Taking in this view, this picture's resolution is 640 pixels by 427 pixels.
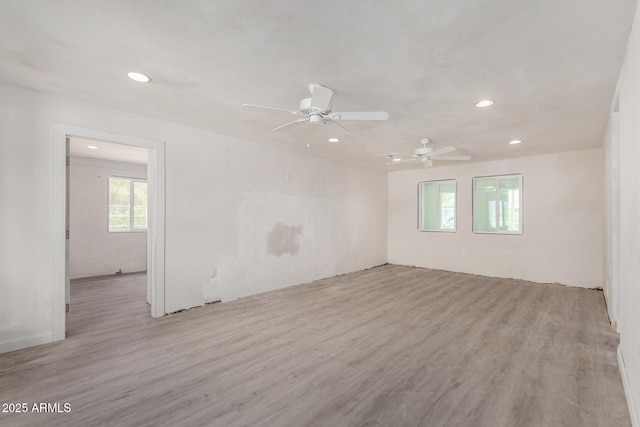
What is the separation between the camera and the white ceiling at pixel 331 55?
1734 mm

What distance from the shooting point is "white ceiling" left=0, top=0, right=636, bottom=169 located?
1.73 m

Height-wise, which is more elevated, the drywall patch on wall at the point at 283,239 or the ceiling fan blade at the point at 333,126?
the ceiling fan blade at the point at 333,126

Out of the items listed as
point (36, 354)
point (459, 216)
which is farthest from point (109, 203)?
point (459, 216)

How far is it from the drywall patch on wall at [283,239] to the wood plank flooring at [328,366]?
41.9 inches

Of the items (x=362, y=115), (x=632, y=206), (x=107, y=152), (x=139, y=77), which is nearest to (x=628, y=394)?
(x=632, y=206)

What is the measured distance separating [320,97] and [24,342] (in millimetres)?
3643

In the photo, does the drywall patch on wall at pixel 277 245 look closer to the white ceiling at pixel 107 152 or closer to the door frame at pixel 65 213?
the door frame at pixel 65 213

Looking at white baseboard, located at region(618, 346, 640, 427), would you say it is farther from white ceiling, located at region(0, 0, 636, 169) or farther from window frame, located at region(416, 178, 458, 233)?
window frame, located at region(416, 178, 458, 233)

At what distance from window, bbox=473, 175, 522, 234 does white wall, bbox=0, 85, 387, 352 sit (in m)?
2.22

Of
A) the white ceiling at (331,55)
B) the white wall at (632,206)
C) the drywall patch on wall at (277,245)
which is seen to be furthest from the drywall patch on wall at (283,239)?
the white wall at (632,206)

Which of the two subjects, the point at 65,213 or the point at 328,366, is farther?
the point at 65,213

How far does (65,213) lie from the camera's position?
123 inches

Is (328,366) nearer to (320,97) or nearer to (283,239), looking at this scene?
(320,97)

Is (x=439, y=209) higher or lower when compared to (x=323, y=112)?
lower
